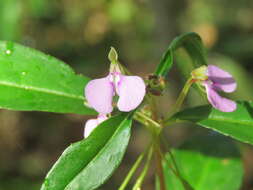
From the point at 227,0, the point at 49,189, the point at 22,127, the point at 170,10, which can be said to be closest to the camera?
the point at 49,189

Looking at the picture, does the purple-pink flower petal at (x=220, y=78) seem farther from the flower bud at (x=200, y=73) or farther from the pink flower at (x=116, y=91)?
the pink flower at (x=116, y=91)

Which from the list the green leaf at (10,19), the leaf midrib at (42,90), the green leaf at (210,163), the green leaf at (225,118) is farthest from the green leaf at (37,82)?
the green leaf at (10,19)

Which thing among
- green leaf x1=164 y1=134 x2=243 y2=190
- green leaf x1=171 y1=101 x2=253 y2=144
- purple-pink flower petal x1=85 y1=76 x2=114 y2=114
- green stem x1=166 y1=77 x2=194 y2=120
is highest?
purple-pink flower petal x1=85 y1=76 x2=114 y2=114

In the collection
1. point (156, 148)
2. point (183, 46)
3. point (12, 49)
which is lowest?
point (156, 148)

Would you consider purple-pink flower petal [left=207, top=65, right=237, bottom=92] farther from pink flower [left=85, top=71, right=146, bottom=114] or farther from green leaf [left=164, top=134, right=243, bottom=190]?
green leaf [left=164, top=134, right=243, bottom=190]

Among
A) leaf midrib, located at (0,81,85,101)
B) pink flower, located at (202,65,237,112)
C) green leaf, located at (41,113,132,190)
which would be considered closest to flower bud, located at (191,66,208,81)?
pink flower, located at (202,65,237,112)

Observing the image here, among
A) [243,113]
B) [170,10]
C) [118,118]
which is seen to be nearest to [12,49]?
[118,118]

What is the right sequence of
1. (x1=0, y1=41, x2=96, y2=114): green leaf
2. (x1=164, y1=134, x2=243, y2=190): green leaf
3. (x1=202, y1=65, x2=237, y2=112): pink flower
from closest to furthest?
(x1=202, y1=65, x2=237, y2=112): pink flower
(x1=0, y1=41, x2=96, y2=114): green leaf
(x1=164, y1=134, x2=243, y2=190): green leaf

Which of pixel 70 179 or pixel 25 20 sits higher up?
pixel 25 20

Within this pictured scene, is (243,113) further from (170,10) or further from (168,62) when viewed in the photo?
(170,10)
